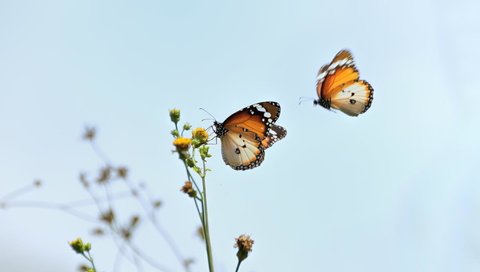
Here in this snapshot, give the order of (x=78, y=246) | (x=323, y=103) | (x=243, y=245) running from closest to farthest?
(x=243, y=245)
(x=78, y=246)
(x=323, y=103)

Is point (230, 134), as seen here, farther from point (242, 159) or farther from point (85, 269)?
point (85, 269)

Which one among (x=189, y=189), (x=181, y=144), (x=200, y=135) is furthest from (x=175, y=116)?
(x=189, y=189)

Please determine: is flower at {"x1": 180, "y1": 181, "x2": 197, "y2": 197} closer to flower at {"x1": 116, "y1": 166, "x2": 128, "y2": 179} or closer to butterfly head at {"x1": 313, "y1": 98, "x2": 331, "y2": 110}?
flower at {"x1": 116, "y1": 166, "x2": 128, "y2": 179}

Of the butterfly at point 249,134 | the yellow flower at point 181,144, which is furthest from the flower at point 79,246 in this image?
the butterfly at point 249,134

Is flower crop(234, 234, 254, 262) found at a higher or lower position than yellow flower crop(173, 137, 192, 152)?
lower

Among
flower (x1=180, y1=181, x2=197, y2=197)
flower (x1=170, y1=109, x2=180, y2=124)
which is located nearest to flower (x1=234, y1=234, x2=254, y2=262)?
flower (x1=180, y1=181, x2=197, y2=197)

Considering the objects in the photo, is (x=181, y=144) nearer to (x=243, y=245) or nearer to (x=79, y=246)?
(x=243, y=245)
